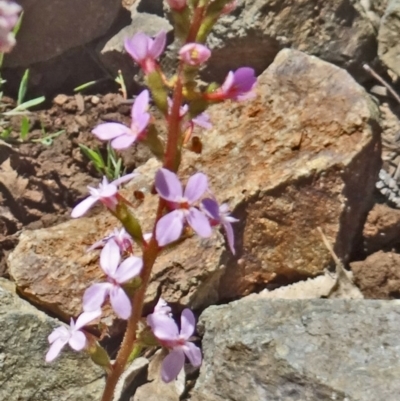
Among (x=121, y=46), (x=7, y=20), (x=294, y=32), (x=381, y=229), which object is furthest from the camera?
(x=121, y=46)

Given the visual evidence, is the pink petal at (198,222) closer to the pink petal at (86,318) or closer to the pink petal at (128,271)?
the pink petal at (128,271)

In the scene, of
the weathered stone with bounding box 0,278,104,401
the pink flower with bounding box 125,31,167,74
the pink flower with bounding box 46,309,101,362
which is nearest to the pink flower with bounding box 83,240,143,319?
the pink flower with bounding box 46,309,101,362

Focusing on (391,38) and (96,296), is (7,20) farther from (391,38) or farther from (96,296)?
(391,38)

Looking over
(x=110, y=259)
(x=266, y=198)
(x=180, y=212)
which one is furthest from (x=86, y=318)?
(x=266, y=198)

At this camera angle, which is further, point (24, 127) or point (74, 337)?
point (24, 127)

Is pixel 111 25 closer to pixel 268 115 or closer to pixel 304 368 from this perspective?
pixel 268 115

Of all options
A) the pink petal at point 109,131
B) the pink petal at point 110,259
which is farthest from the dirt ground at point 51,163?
the pink petal at point 109,131
